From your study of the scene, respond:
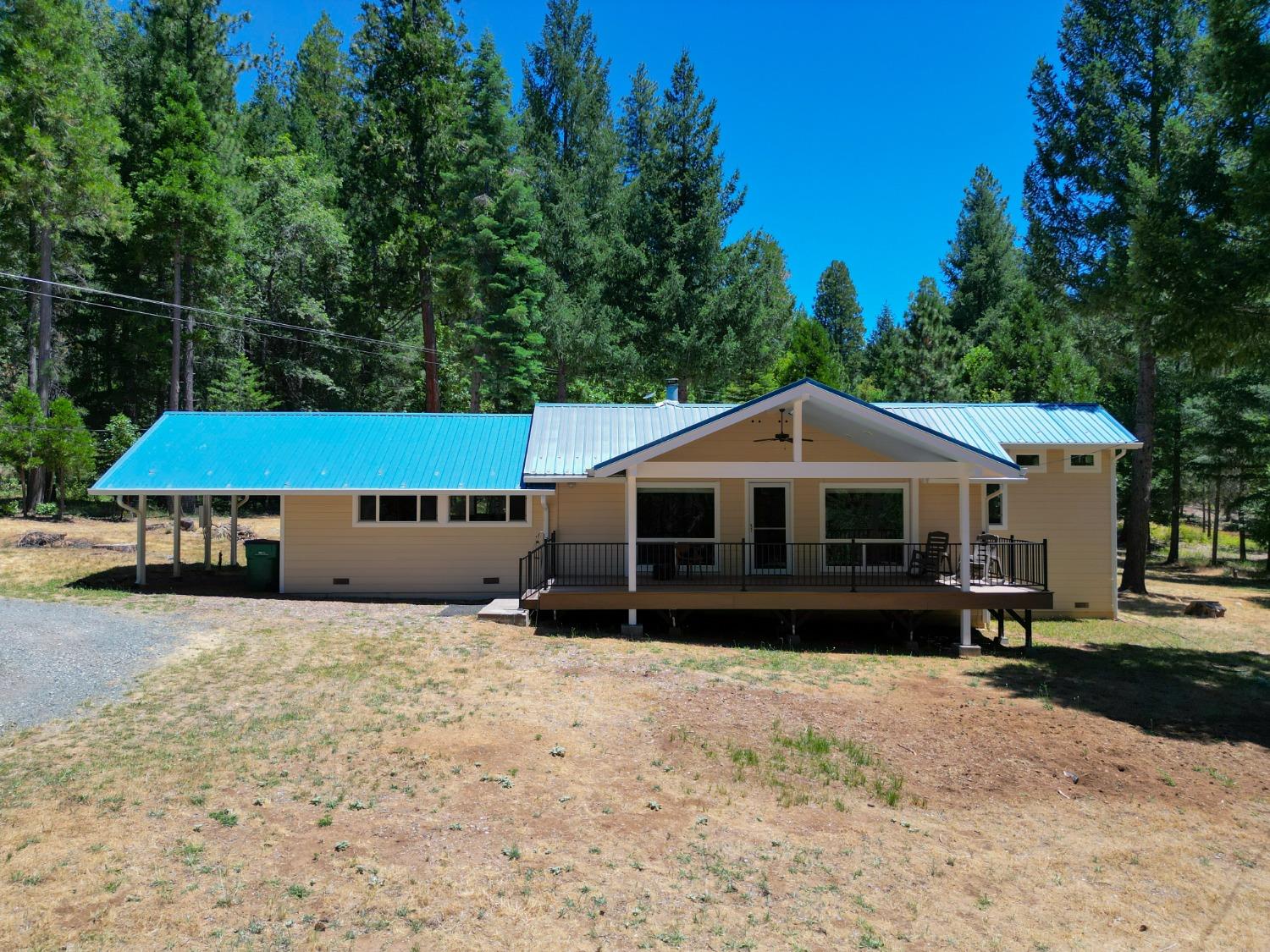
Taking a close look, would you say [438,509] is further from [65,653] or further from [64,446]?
[64,446]

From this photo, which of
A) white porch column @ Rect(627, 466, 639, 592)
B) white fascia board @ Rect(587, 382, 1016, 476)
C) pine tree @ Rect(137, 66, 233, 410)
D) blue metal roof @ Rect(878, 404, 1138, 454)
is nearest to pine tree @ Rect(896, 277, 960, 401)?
blue metal roof @ Rect(878, 404, 1138, 454)

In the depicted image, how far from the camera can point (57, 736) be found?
780cm

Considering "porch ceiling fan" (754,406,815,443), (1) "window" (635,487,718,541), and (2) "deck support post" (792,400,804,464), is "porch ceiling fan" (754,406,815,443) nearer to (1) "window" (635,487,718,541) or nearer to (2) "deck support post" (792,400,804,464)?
(2) "deck support post" (792,400,804,464)

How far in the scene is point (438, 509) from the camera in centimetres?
1683

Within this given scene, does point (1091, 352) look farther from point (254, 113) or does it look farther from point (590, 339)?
point (254, 113)

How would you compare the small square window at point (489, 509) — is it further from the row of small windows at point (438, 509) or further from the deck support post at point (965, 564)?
the deck support post at point (965, 564)

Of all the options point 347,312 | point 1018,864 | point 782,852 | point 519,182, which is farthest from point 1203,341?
point 347,312

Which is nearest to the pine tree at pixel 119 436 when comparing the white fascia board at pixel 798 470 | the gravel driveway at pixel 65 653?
the gravel driveway at pixel 65 653

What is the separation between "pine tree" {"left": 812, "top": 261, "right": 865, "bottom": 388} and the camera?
63.8 metres

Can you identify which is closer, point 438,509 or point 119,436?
point 438,509

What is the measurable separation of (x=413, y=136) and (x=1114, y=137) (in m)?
23.1

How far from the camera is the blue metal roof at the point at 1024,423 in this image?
16812mm

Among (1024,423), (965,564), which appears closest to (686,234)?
(1024,423)

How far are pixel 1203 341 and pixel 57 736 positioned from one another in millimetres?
16344
